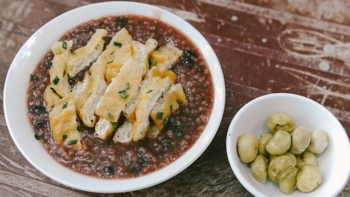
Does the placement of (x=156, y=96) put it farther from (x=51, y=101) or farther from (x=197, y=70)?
(x=51, y=101)

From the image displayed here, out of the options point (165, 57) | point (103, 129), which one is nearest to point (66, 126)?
point (103, 129)

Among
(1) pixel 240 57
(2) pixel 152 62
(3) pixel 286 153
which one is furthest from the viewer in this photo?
(1) pixel 240 57

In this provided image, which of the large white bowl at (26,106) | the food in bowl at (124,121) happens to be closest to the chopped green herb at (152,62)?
the food in bowl at (124,121)

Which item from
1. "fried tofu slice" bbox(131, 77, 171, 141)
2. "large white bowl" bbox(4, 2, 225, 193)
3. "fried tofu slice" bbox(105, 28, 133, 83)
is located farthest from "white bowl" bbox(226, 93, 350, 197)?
"fried tofu slice" bbox(105, 28, 133, 83)

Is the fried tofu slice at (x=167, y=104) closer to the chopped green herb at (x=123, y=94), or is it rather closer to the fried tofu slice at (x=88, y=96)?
the chopped green herb at (x=123, y=94)

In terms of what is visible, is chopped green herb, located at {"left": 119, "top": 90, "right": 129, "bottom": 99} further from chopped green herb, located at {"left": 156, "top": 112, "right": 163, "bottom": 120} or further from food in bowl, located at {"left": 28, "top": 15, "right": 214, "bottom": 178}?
chopped green herb, located at {"left": 156, "top": 112, "right": 163, "bottom": 120}

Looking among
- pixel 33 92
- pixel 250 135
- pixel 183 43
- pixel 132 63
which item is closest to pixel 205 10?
pixel 183 43

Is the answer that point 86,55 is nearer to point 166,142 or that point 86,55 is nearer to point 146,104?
point 146,104
